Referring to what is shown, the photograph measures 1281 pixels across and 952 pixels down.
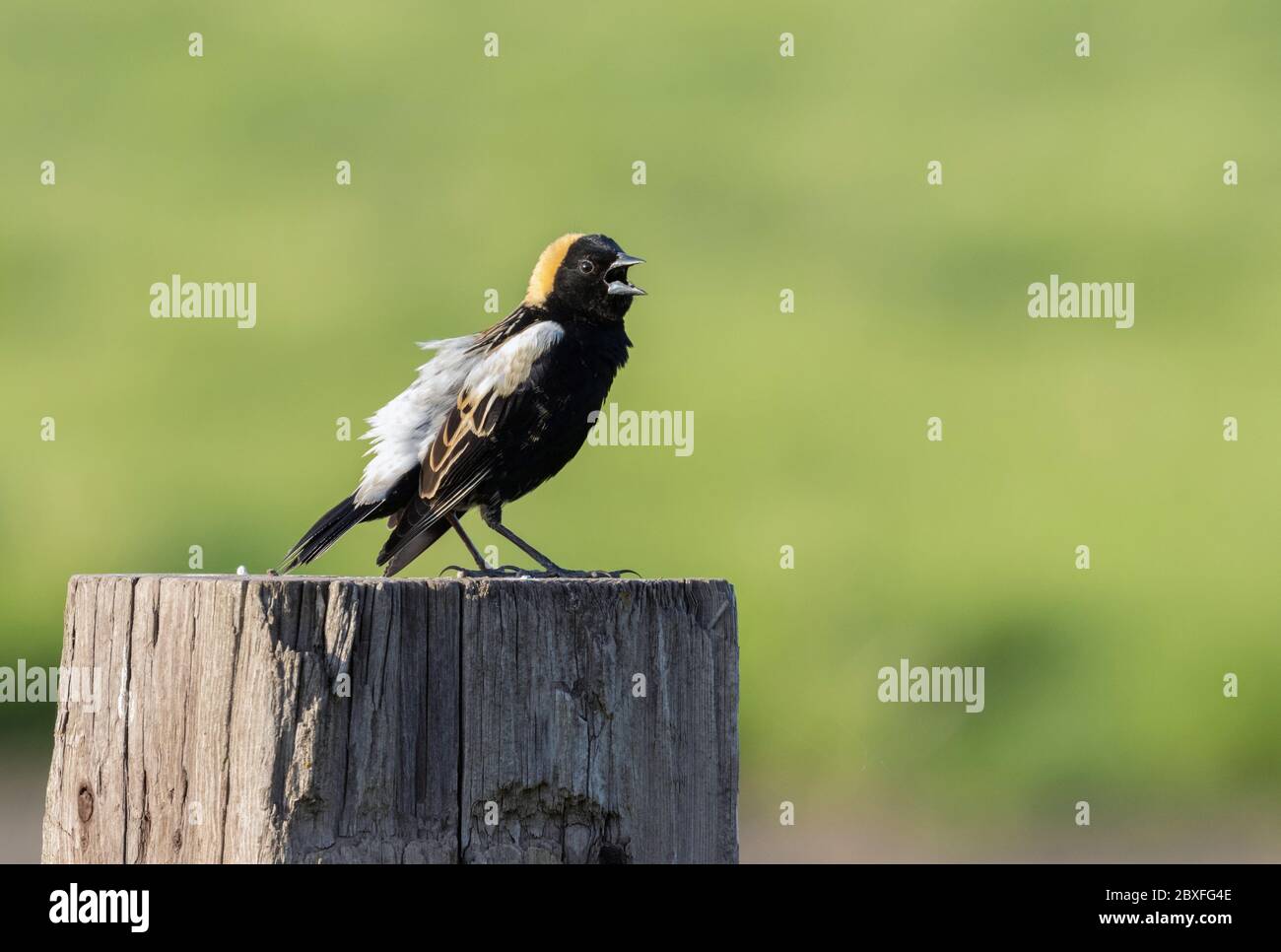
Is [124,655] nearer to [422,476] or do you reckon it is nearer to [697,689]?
[697,689]

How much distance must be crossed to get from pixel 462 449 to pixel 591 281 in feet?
3.09

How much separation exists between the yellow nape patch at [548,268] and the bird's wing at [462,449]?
1.76 ft

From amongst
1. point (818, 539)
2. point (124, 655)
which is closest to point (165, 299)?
point (818, 539)

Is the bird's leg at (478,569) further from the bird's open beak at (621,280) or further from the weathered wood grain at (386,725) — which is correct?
the weathered wood grain at (386,725)

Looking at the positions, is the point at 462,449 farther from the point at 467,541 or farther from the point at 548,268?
the point at 548,268

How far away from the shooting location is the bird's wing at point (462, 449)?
19.3ft

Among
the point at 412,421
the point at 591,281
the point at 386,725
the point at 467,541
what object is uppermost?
the point at 591,281

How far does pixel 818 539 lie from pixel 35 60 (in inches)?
406

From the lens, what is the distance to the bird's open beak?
6328 millimetres

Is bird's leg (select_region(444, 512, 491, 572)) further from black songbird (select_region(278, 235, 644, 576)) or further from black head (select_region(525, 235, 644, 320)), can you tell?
black head (select_region(525, 235, 644, 320))

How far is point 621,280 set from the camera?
6422 mm

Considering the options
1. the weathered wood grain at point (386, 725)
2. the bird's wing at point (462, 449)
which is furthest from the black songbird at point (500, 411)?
the weathered wood grain at point (386, 725)

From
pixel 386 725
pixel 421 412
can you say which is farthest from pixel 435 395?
pixel 386 725

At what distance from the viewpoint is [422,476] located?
5.90 metres
